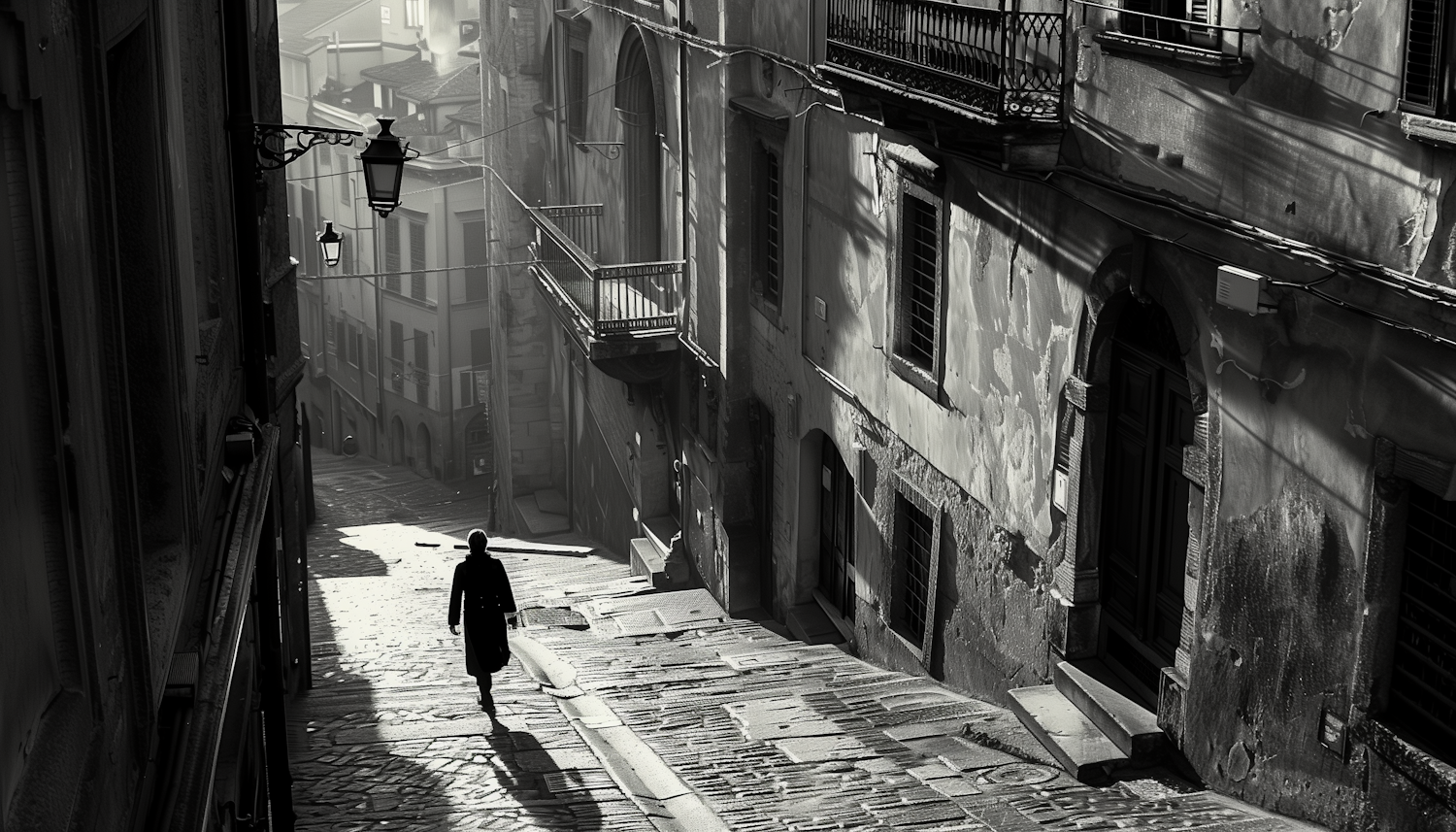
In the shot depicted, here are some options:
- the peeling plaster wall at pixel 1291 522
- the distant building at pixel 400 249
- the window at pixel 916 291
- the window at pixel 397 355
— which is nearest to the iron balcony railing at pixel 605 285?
the window at pixel 916 291

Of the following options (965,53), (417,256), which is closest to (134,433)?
(965,53)

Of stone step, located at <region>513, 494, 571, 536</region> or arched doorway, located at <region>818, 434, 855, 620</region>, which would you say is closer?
arched doorway, located at <region>818, 434, 855, 620</region>

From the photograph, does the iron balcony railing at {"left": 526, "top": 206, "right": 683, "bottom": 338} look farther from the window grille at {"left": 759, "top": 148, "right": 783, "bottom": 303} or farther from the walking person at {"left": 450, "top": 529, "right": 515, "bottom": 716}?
the walking person at {"left": 450, "top": 529, "right": 515, "bottom": 716}

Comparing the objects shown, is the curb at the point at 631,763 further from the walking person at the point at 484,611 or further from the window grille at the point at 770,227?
the window grille at the point at 770,227

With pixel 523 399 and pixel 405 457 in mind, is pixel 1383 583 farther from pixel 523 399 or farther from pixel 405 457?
pixel 405 457

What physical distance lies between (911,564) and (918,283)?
8.23 feet

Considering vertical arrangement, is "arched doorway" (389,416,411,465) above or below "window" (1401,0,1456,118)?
below

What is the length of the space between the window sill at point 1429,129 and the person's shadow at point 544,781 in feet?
19.1

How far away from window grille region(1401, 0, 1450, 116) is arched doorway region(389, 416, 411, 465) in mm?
40791

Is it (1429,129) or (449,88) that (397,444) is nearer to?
(449,88)

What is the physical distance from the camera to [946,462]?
493 inches

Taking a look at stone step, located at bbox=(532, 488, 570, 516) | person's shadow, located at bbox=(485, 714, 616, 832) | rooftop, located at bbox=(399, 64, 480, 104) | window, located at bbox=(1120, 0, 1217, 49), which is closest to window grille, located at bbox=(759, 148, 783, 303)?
person's shadow, located at bbox=(485, 714, 616, 832)

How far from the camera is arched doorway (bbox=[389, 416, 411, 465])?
151 ft

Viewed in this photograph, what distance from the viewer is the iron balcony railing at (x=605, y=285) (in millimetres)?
18656
